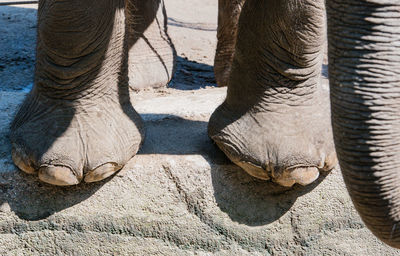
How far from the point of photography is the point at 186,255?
6.01 ft

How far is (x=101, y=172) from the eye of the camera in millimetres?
1694

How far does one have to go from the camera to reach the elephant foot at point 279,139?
1.73 meters

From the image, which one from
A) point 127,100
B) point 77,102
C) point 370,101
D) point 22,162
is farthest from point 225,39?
point 370,101

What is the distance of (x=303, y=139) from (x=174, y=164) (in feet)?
1.04

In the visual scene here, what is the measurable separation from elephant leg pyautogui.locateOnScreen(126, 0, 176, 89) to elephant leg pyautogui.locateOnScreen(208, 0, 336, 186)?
0.82 meters

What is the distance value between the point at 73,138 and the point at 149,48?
109cm

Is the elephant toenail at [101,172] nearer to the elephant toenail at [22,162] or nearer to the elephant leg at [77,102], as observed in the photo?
the elephant leg at [77,102]

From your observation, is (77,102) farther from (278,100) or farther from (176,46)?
(176,46)

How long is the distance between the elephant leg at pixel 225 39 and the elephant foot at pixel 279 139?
97 centimetres

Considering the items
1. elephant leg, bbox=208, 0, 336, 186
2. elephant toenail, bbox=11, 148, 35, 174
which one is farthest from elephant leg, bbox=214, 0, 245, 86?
elephant toenail, bbox=11, 148, 35, 174

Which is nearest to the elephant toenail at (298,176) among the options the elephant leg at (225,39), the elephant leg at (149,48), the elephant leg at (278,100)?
the elephant leg at (278,100)

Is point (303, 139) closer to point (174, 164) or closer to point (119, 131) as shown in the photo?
point (174, 164)

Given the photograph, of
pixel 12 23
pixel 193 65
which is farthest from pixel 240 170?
A: pixel 12 23

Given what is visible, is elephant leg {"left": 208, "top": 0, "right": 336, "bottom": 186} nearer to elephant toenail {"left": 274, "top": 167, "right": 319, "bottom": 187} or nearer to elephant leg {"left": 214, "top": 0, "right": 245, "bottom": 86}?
elephant toenail {"left": 274, "top": 167, "right": 319, "bottom": 187}
